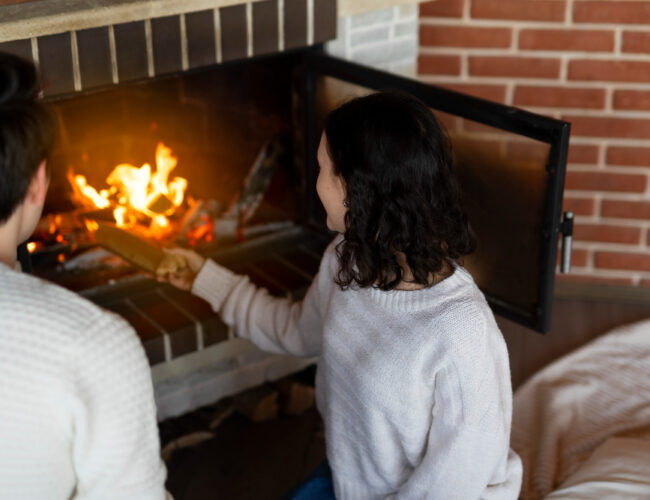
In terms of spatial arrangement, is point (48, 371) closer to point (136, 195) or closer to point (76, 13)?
point (76, 13)

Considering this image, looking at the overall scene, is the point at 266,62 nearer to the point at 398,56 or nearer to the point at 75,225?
the point at 398,56

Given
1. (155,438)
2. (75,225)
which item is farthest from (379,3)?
(155,438)

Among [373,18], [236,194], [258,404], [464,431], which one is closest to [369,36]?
[373,18]

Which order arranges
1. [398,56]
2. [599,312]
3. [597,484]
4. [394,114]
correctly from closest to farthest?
[394,114]
[597,484]
[398,56]
[599,312]

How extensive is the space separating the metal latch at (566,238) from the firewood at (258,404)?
884 mm

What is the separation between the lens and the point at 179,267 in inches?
66.9

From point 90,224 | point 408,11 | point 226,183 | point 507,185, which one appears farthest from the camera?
point 226,183

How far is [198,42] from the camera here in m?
1.86

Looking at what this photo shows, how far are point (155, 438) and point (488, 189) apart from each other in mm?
1087

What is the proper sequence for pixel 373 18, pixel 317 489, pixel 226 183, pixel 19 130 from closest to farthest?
pixel 19 130 → pixel 317 489 → pixel 373 18 → pixel 226 183

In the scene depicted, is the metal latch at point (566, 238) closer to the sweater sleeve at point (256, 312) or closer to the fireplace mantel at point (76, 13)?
the sweater sleeve at point (256, 312)

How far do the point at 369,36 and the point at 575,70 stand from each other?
682mm

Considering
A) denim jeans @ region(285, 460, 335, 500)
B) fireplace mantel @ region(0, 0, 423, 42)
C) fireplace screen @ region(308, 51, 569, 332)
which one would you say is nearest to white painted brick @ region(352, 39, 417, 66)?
fireplace screen @ region(308, 51, 569, 332)

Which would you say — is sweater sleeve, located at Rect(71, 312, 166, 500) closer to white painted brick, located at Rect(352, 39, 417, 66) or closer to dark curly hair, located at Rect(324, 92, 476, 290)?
dark curly hair, located at Rect(324, 92, 476, 290)
